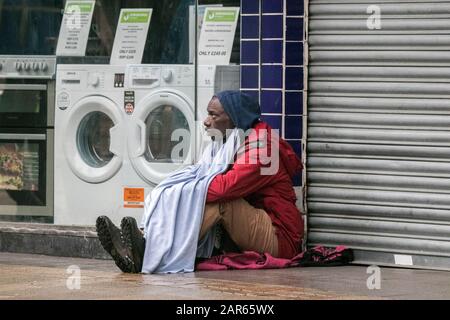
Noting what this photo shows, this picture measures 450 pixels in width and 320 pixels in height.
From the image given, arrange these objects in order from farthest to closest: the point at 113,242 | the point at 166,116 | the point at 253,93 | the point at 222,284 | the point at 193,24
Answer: the point at 166,116 → the point at 193,24 → the point at 253,93 → the point at 113,242 → the point at 222,284

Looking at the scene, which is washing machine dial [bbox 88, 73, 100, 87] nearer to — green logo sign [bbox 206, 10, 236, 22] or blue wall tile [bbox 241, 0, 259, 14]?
green logo sign [bbox 206, 10, 236, 22]

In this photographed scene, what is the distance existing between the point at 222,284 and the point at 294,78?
195 cm

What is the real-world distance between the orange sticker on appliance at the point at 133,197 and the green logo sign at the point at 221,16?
1388mm

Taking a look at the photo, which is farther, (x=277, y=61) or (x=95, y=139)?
(x=95, y=139)

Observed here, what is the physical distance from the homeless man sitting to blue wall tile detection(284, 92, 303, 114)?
1.16 ft

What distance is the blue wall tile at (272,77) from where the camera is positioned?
26.4 feet

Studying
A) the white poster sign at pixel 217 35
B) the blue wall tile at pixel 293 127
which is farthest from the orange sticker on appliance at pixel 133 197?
the blue wall tile at pixel 293 127

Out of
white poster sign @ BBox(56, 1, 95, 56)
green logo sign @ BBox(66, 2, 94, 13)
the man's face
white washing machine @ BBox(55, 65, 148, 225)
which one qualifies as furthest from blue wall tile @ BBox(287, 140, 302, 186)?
green logo sign @ BBox(66, 2, 94, 13)

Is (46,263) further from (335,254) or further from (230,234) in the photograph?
(335,254)

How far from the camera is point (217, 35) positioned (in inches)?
331

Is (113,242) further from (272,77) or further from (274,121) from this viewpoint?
(272,77)

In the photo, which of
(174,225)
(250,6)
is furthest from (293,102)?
(174,225)

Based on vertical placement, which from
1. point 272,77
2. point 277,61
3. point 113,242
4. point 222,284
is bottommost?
point 222,284

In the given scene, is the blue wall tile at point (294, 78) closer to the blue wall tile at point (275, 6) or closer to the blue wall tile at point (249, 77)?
the blue wall tile at point (249, 77)
